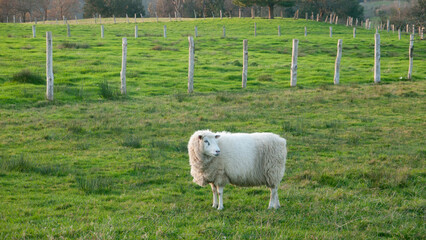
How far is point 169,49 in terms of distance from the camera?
37812 millimetres

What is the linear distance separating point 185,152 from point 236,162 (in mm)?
4129

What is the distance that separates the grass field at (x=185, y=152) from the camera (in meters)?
6.64

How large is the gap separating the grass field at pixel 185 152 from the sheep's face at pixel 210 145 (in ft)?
3.17

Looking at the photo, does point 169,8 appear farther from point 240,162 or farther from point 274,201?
point 274,201

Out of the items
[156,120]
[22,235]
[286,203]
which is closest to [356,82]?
[156,120]

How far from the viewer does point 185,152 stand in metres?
11.7

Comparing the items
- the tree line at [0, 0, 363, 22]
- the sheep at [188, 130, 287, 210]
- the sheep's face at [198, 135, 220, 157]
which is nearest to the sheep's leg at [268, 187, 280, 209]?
the sheep at [188, 130, 287, 210]

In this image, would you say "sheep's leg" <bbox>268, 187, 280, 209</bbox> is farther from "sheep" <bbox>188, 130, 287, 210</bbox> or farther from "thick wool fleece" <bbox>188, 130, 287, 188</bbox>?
"thick wool fleece" <bbox>188, 130, 287, 188</bbox>

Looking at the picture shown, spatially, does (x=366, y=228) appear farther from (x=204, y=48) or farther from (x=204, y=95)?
(x=204, y=48)

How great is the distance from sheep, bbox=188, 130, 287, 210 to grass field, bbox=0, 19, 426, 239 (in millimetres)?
420

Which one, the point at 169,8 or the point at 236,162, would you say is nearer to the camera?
the point at 236,162

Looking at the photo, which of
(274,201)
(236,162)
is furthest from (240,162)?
(274,201)

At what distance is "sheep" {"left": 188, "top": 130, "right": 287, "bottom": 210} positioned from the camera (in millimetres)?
7641

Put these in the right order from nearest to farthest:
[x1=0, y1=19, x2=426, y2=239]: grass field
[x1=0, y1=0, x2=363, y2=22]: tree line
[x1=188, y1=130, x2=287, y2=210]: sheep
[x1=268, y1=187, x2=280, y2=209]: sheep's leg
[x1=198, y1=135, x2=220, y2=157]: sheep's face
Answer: [x1=0, y1=19, x2=426, y2=239]: grass field → [x1=198, y1=135, x2=220, y2=157]: sheep's face → [x1=268, y1=187, x2=280, y2=209]: sheep's leg → [x1=188, y1=130, x2=287, y2=210]: sheep → [x1=0, y1=0, x2=363, y2=22]: tree line
